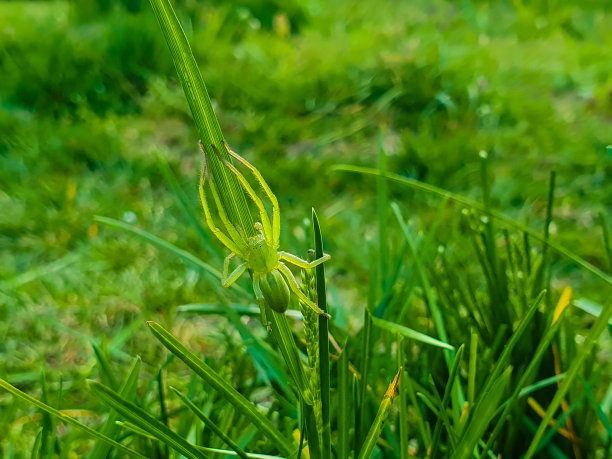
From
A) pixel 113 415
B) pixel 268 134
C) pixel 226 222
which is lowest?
pixel 268 134

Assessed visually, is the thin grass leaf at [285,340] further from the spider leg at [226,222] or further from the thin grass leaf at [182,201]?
the thin grass leaf at [182,201]

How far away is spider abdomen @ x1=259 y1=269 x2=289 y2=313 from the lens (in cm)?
37

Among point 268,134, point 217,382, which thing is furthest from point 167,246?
point 268,134

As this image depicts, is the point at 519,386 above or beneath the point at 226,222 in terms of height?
beneath

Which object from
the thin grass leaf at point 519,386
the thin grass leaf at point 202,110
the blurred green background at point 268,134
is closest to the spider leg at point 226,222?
the thin grass leaf at point 202,110

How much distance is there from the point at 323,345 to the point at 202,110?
0.19 m

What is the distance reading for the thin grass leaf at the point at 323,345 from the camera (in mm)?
457

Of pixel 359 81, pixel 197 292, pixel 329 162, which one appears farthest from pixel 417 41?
pixel 197 292

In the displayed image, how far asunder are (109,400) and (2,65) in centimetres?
243

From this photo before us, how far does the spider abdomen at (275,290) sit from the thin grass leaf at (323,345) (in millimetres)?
84

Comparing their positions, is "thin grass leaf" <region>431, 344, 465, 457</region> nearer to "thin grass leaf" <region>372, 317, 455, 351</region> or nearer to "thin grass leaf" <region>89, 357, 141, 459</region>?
"thin grass leaf" <region>372, 317, 455, 351</region>

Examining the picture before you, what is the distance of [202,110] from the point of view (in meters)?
0.36

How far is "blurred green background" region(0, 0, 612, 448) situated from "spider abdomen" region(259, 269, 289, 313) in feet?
1.78

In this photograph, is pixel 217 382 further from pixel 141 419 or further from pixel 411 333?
pixel 411 333
